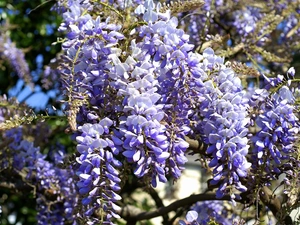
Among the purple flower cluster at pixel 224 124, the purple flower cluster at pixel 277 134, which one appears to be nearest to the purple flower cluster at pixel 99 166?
the purple flower cluster at pixel 224 124

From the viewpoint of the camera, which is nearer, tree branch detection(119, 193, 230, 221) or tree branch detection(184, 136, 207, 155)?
tree branch detection(184, 136, 207, 155)

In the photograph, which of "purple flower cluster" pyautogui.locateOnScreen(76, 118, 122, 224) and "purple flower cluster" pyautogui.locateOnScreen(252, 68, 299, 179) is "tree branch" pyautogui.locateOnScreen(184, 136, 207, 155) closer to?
"purple flower cluster" pyautogui.locateOnScreen(252, 68, 299, 179)

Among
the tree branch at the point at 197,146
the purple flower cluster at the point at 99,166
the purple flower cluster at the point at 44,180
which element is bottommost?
the purple flower cluster at the point at 99,166

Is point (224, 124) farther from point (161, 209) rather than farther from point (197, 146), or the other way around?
point (161, 209)

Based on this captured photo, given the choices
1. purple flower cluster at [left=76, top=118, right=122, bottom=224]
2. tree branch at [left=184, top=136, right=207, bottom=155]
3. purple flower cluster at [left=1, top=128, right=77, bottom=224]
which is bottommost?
purple flower cluster at [left=76, top=118, right=122, bottom=224]

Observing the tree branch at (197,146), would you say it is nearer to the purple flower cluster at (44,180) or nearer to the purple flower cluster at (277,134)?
the purple flower cluster at (277,134)

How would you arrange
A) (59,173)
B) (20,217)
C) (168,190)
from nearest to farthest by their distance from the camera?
1. (59,173)
2. (20,217)
3. (168,190)

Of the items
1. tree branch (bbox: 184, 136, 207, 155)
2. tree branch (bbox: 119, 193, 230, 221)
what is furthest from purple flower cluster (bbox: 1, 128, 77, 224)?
tree branch (bbox: 184, 136, 207, 155)

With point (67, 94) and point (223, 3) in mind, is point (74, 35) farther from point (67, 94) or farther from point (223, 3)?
point (223, 3)

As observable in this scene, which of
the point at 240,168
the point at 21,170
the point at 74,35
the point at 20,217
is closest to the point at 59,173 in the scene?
the point at 21,170

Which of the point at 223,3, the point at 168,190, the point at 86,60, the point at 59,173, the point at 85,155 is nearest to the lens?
the point at 85,155

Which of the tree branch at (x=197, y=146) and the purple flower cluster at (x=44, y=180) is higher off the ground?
the purple flower cluster at (x=44, y=180)
